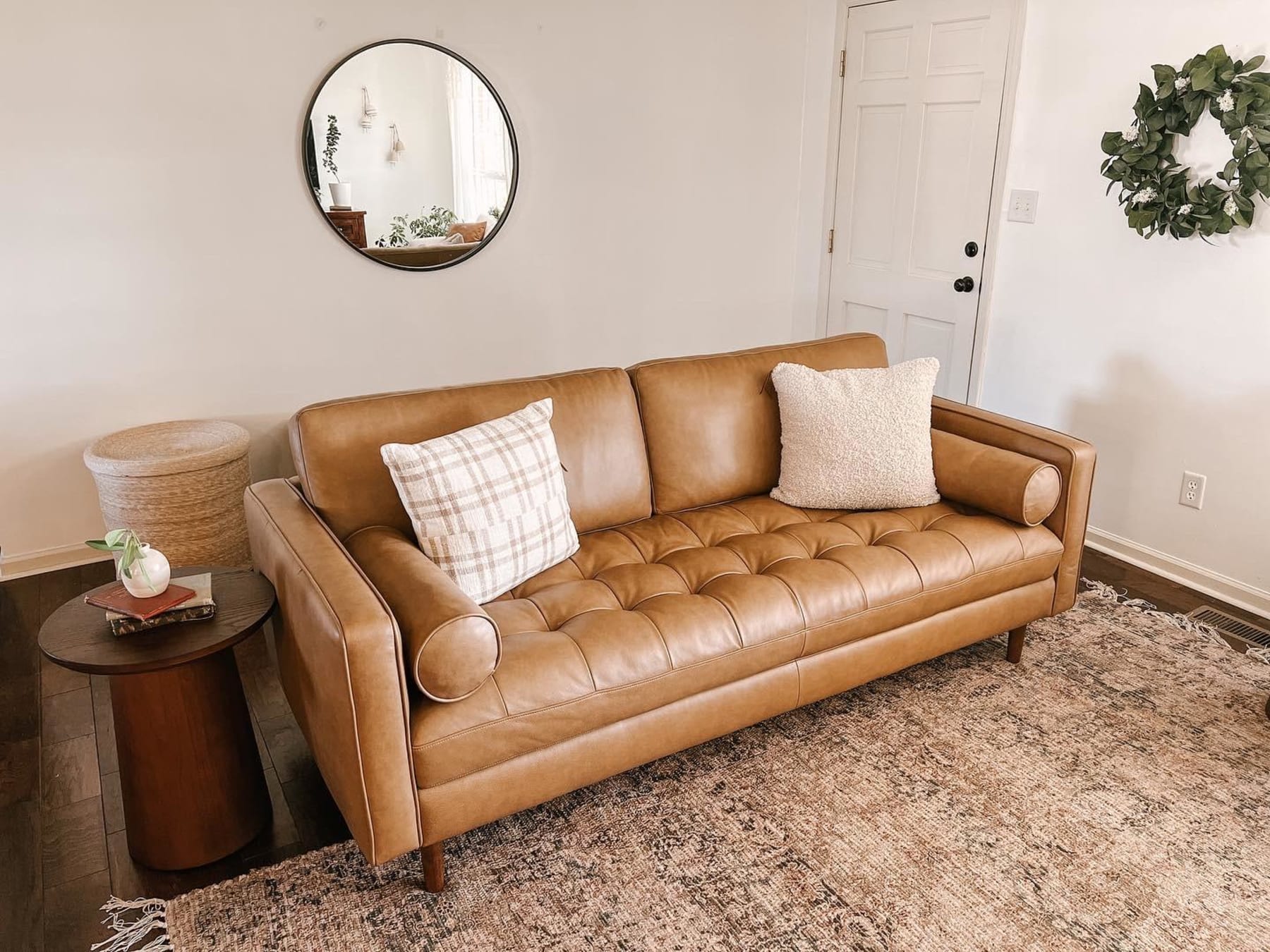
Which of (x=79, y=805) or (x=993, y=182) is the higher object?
(x=993, y=182)

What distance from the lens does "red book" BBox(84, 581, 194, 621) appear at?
189cm

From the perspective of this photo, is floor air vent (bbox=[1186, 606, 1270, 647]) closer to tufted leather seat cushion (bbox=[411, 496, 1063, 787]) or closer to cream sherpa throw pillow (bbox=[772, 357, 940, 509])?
tufted leather seat cushion (bbox=[411, 496, 1063, 787])

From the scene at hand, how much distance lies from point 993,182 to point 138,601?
133 inches

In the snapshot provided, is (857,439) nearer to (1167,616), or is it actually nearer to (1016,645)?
(1016,645)

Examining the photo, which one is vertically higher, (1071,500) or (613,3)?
(613,3)

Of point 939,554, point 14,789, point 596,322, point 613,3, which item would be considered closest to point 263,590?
point 14,789

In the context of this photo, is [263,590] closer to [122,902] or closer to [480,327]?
[122,902]

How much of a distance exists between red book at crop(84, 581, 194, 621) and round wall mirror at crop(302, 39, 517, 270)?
2047 millimetres

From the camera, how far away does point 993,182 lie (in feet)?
12.4

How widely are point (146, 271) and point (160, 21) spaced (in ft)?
2.74

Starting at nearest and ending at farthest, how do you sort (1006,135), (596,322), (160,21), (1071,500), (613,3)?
(1071,500) < (160,21) < (1006,135) < (613,3) < (596,322)

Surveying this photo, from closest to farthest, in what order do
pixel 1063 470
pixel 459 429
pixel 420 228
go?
pixel 459 429, pixel 1063 470, pixel 420 228

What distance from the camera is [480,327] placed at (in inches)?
160

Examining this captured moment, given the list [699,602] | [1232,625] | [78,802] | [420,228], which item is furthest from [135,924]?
[1232,625]
